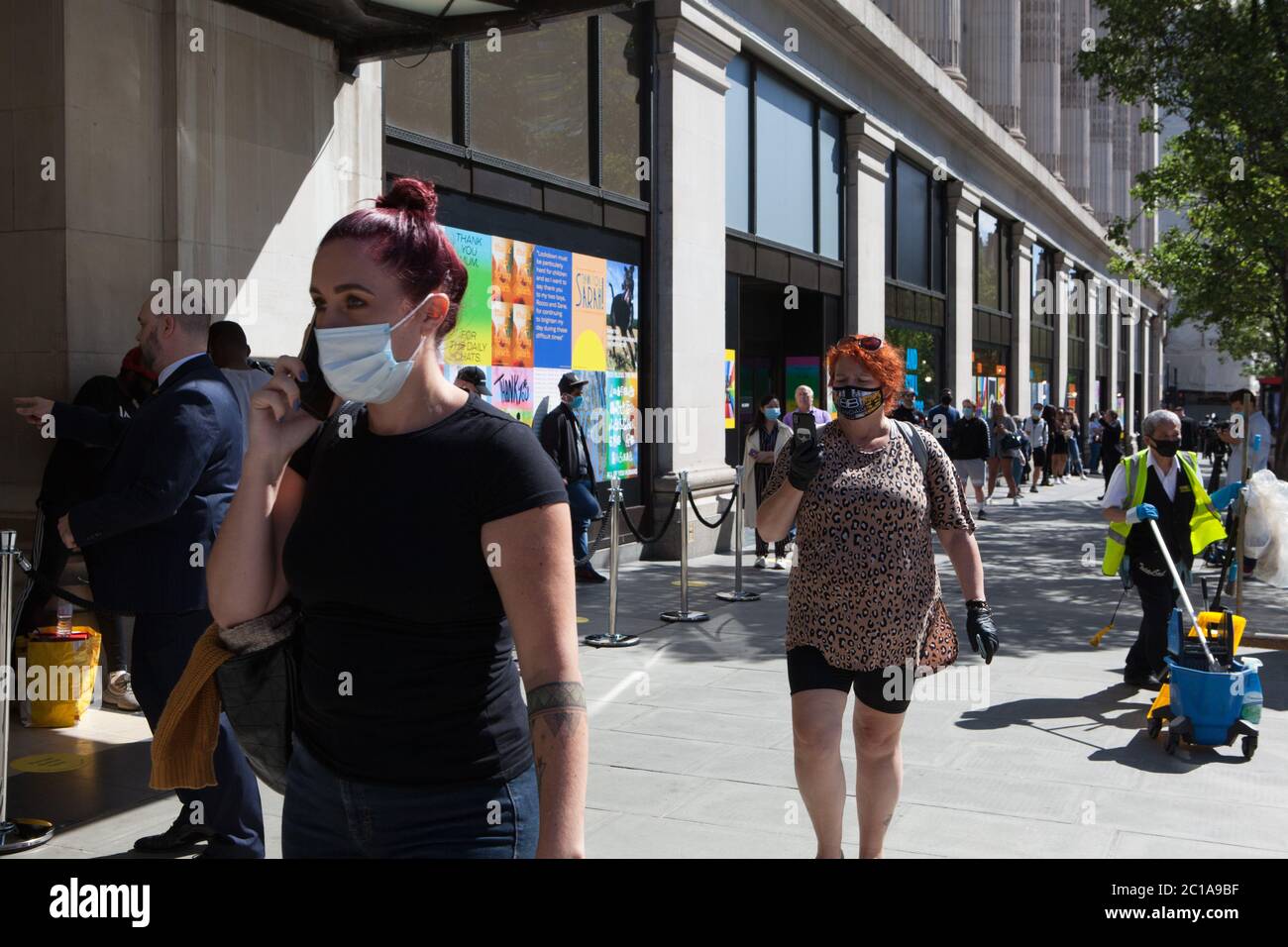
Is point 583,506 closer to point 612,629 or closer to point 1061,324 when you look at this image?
point 612,629

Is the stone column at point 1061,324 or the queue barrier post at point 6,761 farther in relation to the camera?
the stone column at point 1061,324

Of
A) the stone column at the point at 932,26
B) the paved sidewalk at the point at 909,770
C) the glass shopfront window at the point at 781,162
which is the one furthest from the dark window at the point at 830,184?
the paved sidewalk at the point at 909,770

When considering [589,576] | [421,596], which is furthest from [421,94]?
[421,596]

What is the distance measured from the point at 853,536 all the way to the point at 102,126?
5.51m

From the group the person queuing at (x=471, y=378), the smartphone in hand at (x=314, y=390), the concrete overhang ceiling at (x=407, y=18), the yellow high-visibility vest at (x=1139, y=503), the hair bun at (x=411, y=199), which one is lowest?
the yellow high-visibility vest at (x=1139, y=503)

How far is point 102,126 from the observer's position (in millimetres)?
7480

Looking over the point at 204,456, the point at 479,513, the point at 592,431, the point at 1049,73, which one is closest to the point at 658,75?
the point at 592,431

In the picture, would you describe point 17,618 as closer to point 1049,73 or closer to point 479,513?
point 479,513

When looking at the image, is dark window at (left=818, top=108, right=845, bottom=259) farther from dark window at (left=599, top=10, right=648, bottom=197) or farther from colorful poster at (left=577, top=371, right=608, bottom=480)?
colorful poster at (left=577, top=371, right=608, bottom=480)

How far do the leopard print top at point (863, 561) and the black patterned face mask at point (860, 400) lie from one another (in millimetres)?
151

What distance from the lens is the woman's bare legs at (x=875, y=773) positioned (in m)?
4.35

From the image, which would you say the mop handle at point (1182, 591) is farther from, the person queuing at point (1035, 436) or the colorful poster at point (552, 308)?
the person queuing at point (1035, 436)

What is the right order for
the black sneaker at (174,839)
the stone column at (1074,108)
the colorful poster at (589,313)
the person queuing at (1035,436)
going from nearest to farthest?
the black sneaker at (174,839) < the colorful poster at (589,313) < the person queuing at (1035,436) < the stone column at (1074,108)
